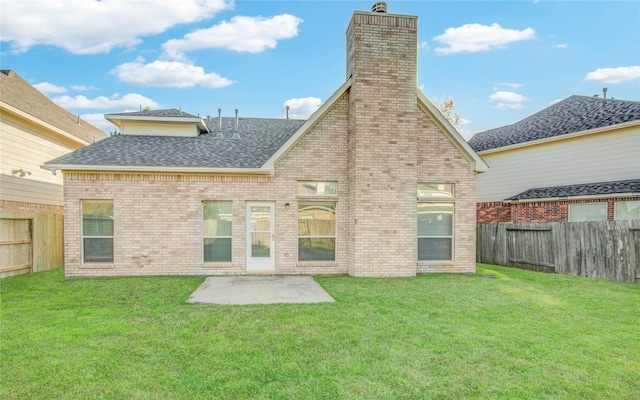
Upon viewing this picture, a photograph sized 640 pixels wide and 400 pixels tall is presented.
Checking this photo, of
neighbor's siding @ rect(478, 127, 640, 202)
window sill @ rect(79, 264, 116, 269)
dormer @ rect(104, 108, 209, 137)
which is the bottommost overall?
window sill @ rect(79, 264, 116, 269)

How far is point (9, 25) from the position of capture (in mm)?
12172

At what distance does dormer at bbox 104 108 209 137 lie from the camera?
37.0ft

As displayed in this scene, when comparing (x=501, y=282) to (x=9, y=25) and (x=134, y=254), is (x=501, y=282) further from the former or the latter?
(x=9, y=25)

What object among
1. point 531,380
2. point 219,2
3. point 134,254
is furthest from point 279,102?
point 531,380

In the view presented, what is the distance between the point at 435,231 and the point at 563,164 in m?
8.34

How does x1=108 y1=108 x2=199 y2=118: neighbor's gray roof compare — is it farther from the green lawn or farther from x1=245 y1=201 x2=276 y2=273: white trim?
the green lawn

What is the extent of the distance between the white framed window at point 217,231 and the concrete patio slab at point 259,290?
69cm

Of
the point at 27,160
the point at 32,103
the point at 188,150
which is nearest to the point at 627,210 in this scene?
the point at 188,150

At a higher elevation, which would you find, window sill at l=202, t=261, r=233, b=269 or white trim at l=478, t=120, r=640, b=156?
white trim at l=478, t=120, r=640, b=156

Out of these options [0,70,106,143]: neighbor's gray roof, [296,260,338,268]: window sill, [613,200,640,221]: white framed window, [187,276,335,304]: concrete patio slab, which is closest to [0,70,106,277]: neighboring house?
[0,70,106,143]: neighbor's gray roof

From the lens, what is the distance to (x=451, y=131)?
1025 cm

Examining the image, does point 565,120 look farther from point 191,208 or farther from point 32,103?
point 32,103

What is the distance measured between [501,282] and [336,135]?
594cm

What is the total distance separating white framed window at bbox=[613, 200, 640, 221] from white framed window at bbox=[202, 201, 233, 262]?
1297 cm
